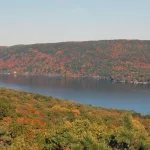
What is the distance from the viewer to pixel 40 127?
41.8m

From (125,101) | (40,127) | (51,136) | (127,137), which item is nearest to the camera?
(51,136)

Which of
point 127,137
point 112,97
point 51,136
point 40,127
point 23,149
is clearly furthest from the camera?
point 112,97

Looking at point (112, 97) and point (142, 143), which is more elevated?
point (142, 143)

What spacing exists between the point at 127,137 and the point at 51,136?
352 inches

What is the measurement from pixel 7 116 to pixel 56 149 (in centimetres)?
1631

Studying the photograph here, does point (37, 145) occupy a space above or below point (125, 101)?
above

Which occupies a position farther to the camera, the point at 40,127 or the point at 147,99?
the point at 147,99

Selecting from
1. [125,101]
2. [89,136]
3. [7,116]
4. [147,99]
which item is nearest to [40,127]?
[7,116]

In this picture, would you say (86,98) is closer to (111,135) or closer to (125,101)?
(125,101)

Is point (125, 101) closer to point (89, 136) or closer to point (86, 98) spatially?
point (86, 98)

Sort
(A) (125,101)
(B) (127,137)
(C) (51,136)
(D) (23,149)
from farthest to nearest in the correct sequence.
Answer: (A) (125,101)
(B) (127,137)
(C) (51,136)
(D) (23,149)

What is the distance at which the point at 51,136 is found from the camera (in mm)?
33656

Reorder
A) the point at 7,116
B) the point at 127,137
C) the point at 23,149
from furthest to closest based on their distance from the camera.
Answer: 1. the point at 7,116
2. the point at 127,137
3. the point at 23,149

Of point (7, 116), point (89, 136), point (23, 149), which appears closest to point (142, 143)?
point (89, 136)
